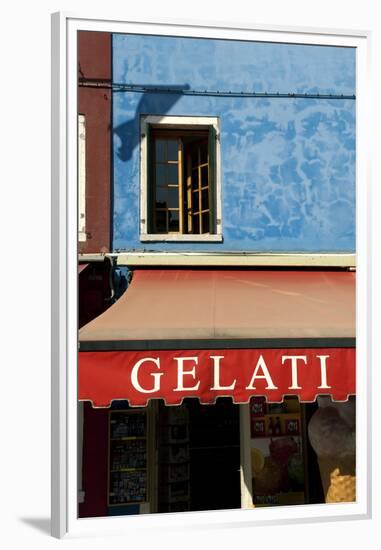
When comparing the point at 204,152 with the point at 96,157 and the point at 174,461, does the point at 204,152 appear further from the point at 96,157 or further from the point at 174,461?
the point at 174,461

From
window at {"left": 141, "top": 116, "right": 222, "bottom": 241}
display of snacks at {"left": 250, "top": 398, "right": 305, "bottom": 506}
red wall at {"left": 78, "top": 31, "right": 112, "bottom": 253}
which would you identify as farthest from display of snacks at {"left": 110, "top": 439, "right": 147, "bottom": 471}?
window at {"left": 141, "top": 116, "right": 222, "bottom": 241}

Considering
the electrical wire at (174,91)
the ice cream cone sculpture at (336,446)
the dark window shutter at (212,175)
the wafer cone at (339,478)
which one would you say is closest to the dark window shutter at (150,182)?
the electrical wire at (174,91)

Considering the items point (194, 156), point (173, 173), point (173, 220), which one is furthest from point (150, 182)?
point (194, 156)

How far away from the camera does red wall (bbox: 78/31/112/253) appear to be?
9.01m

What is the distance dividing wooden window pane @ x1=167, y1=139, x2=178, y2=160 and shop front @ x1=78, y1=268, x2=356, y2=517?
5.97ft

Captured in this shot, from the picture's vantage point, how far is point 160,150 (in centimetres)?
936

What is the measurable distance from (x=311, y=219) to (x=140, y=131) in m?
2.91

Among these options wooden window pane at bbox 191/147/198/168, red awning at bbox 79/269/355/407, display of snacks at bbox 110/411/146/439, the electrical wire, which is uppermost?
the electrical wire

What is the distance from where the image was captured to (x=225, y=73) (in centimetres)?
922

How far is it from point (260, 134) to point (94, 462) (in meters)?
5.55

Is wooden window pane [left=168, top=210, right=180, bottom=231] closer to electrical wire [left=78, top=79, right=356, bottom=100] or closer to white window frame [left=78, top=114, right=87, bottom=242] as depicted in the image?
white window frame [left=78, top=114, right=87, bottom=242]

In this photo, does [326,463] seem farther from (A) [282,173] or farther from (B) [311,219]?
(A) [282,173]

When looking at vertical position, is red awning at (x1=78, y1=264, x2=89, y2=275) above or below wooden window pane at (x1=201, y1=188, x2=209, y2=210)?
below

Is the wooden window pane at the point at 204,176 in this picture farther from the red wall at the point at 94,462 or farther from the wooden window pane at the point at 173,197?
the red wall at the point at 94,462
